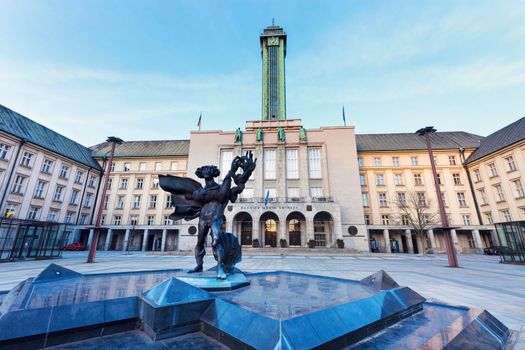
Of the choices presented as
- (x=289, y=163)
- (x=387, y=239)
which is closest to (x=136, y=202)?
(x=289, y=163)

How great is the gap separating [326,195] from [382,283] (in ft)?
92.6

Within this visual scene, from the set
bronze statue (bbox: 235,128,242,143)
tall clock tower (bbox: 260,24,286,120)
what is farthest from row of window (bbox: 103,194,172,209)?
tall clock tower (bbox: 260,24,286,120)

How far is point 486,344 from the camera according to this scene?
8.50ft

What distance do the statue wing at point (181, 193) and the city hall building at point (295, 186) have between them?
76.7ft

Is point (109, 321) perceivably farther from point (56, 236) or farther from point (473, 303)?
point (56, 236)

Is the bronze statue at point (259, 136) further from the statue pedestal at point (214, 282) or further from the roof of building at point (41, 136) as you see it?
the statue pedestal at point (214, 282)

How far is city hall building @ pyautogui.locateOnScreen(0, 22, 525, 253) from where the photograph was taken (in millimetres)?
27875

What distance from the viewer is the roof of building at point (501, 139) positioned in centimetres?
2764

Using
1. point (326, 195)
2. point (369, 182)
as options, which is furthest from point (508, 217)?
point (326, 195)

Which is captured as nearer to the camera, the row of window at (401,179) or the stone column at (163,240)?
the stone column at (163,240)

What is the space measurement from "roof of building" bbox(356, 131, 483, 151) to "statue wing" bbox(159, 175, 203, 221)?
125 ft

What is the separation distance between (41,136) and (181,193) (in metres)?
37.4

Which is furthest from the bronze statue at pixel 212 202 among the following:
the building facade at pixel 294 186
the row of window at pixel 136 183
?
the row of window at pixel 136 183

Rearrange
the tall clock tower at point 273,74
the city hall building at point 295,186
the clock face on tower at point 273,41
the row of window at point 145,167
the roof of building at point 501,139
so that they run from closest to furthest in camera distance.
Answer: the roof of building at point 501,139 < the city hall building at point 295,186 < the row of window at point 145,167 < the tall clock tower at point 273,74 < the clock face on tower at point 273,41
